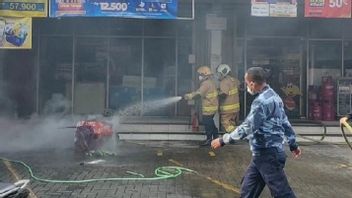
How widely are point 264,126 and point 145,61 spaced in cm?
903

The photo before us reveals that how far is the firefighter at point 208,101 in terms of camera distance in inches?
458

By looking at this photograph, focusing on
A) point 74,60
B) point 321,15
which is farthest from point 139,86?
point 321,15

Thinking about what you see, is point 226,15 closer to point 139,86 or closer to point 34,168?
point 139,86

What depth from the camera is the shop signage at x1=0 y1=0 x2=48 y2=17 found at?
11.4 meters

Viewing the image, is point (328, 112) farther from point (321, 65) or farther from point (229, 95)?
point (229, 95)

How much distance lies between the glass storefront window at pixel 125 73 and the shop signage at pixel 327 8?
15.3 ft

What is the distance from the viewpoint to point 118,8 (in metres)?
11.4

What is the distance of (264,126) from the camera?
550 cm

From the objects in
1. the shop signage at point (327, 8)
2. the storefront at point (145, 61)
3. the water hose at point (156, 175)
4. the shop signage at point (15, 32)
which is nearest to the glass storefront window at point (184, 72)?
the storefront at point (145, 61)

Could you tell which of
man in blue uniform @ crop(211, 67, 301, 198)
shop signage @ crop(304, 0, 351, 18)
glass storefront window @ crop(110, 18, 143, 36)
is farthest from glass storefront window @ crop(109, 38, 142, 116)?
man in blue uniform @ crop(211, 67, 301, 198)

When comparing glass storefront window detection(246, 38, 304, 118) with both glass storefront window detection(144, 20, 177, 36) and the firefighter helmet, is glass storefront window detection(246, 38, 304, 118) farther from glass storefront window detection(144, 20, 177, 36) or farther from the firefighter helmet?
the firefighter helmet

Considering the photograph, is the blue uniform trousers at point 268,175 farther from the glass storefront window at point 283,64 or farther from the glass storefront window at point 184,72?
the glass storefront window at point 283,64

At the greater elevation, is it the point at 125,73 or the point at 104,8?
the point at 104,8

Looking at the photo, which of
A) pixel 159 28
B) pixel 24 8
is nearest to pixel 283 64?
pixel 159 28
